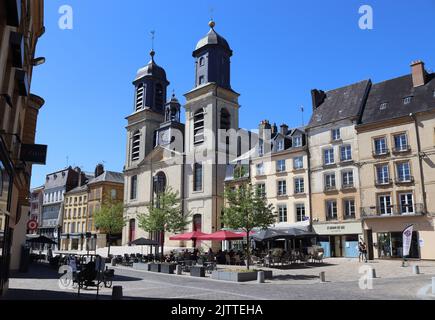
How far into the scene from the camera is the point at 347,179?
32.6 m

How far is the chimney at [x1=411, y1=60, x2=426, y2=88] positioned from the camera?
3189 cm

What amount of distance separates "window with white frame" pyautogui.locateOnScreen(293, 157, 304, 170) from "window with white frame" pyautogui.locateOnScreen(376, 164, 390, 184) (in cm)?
655

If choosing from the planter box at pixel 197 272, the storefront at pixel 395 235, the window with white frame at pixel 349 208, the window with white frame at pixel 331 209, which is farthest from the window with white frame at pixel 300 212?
the planter box at pixel 197 272

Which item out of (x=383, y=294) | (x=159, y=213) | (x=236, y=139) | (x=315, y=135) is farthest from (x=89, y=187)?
(x=383, y=294)

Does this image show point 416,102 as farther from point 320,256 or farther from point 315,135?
point 320,256

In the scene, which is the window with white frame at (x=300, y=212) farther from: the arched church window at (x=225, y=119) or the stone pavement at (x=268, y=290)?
the stone pavement at (x=268, y=290)

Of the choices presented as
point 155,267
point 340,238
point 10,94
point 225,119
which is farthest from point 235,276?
point 225,119

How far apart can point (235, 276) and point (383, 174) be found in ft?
57.0

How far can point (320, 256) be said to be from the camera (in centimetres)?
2723

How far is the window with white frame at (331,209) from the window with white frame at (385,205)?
3526mm

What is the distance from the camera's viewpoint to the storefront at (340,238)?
103ft

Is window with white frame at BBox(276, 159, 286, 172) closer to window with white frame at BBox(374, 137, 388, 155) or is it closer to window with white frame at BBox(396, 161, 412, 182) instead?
window with white frame at BBox(374, 137, 388, 155)

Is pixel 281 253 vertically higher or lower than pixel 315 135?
lower
